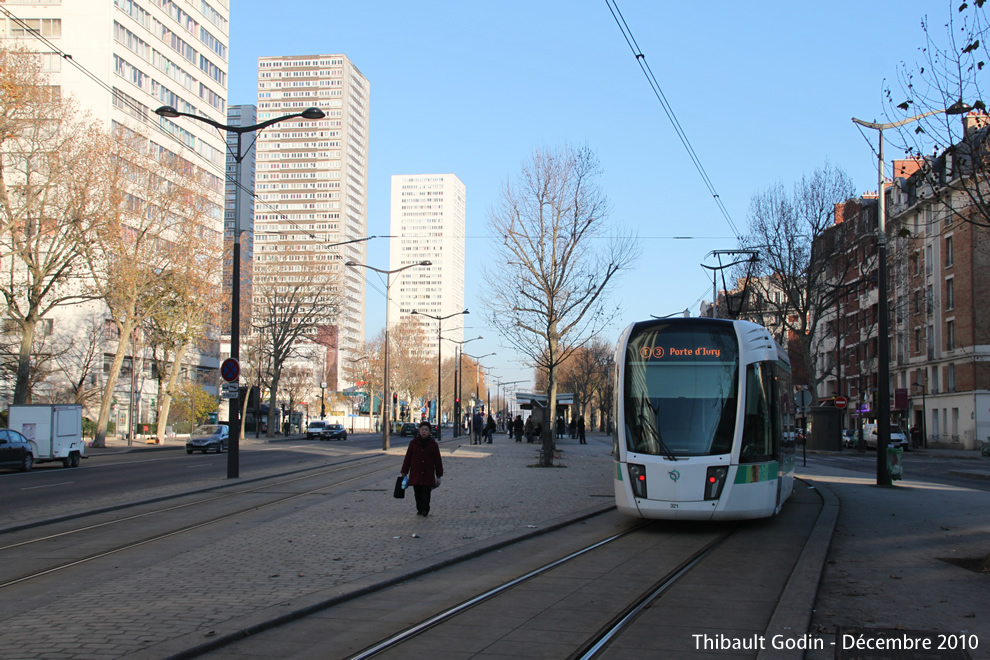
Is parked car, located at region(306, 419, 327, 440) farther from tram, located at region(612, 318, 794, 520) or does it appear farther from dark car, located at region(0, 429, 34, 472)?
tram, located at region(612, 318, 794, 520)

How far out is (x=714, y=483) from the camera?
1231cm

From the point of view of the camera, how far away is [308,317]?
60.1 meters

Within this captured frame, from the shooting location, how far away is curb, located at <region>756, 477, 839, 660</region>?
19.8ft

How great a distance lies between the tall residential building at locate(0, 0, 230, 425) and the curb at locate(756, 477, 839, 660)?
4761 cm

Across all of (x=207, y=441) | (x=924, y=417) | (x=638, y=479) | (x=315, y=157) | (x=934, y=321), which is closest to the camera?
(x=638, y=479)

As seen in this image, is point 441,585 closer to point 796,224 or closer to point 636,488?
point 636,488

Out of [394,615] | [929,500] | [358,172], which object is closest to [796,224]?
[929,500]

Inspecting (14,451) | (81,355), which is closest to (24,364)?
(14,451)

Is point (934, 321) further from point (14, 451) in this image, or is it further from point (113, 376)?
point (14, 451)

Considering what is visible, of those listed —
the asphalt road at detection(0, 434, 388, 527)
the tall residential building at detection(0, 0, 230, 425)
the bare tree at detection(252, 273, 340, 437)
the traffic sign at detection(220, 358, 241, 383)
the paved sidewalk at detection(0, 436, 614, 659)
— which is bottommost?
the asphalt road at detection(0, 434, 388, 527)

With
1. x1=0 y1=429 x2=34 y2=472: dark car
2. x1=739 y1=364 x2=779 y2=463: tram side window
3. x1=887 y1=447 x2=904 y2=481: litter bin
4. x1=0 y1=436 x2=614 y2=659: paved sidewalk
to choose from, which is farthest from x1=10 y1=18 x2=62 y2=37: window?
x1=739 y1=364 x2=779 y2=463: tram side window

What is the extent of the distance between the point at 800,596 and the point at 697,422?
5.02 m

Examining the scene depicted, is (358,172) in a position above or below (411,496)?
above

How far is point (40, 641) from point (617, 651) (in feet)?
12.9
